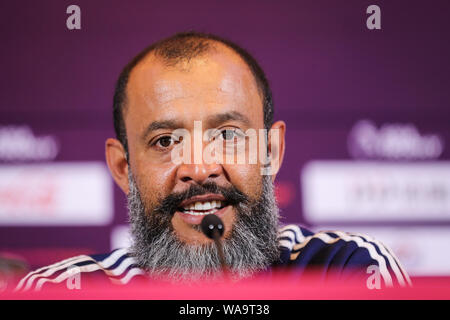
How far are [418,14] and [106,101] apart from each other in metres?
0.92

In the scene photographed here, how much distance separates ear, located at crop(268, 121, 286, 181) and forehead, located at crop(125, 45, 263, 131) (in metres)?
0.12

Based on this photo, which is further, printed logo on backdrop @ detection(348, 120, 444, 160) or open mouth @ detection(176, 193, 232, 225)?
printed logo on backdrop @ detection(348, 120, 444, 160)

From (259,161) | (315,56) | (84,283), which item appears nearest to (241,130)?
(259,161)

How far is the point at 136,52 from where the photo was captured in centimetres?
159

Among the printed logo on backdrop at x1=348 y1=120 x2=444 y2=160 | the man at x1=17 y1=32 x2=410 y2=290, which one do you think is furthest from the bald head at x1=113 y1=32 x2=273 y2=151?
the printed logo on backdrop at x1=348 y1=120 x2=444 y2=160

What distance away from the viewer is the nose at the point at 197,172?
52.9 inches

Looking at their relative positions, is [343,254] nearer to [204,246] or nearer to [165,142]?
[204,246]

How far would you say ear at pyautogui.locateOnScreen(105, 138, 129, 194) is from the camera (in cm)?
157

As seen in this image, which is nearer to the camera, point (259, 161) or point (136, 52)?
point (259, 161)

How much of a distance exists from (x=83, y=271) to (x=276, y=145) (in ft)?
2.08

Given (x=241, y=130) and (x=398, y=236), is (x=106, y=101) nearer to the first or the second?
(x=241, y=130)

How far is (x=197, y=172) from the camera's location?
1342 millimetres

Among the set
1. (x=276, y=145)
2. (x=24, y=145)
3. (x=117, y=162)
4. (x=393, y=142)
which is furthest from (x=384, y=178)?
(x=24, y=145)

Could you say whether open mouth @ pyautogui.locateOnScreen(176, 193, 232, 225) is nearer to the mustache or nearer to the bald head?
the mustache
